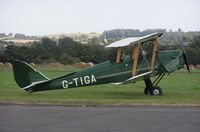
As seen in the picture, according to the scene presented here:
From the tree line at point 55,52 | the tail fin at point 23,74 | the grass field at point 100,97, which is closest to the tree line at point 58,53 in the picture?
the tree line at point 55,52

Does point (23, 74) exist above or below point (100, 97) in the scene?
above

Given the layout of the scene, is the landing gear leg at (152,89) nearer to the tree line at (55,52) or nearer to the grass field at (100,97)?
the grass field at (100,97)

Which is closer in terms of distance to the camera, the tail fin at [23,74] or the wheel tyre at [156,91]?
the tail fin at [23,74]

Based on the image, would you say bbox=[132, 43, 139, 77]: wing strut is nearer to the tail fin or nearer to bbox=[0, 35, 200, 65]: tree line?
the tail fin

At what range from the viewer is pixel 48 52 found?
247 feet

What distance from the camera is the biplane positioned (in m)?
22.2

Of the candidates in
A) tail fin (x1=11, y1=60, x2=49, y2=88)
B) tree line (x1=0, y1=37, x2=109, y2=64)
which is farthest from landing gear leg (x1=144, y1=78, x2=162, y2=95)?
tree line (x1=0, y1=37, x2=109, y2=64)

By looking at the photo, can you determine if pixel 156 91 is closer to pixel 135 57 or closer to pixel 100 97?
pixel 135 57

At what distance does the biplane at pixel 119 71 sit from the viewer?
72.9ft

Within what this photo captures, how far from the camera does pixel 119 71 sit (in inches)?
890

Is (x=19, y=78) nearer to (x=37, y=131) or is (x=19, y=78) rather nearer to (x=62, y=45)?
(x=37, y=131)

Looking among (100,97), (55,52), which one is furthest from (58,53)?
(100,97)

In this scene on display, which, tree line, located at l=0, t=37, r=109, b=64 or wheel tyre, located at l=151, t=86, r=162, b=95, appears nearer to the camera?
wheel tyre, located at l=151, t=86, r=162, b=95

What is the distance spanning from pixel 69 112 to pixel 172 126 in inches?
162
